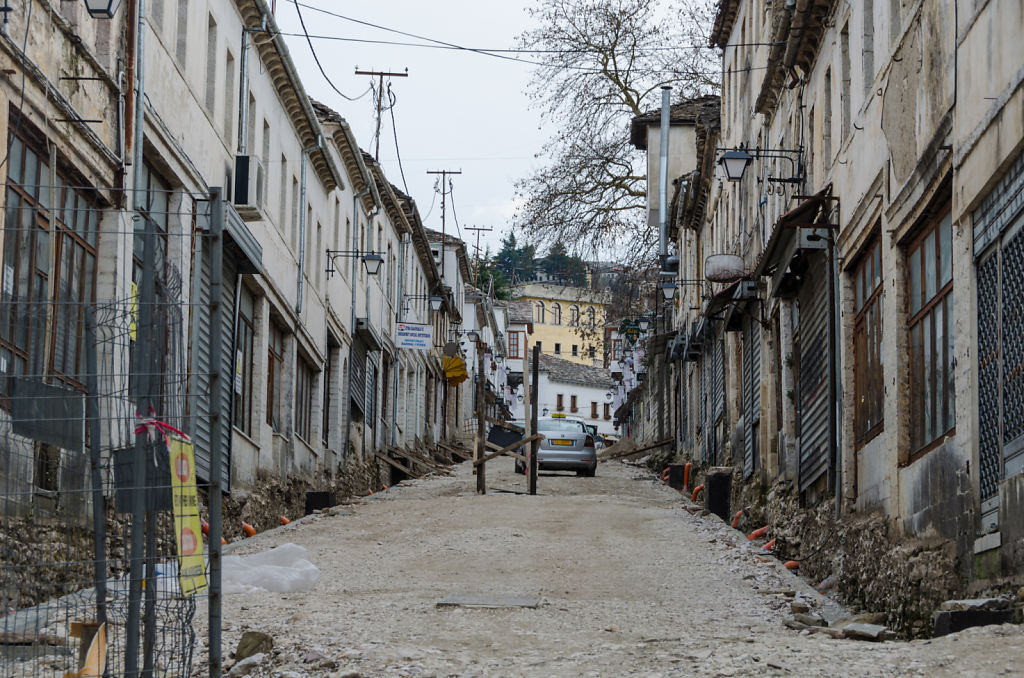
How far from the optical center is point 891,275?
13.4m

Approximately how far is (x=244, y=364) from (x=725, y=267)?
7.83 meters

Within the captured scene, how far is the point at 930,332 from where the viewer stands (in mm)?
12141

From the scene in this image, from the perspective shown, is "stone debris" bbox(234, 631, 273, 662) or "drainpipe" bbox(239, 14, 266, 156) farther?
"drainpipe" bbox(239, 14, 266, 156)

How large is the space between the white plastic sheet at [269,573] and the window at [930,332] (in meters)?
5.42

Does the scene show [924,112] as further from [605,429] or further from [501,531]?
[605,429]

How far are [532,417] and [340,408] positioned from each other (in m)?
4.95

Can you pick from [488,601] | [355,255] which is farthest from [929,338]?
[355,255]

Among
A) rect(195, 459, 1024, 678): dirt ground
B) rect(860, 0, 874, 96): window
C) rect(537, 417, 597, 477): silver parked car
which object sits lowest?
rect(195, 459, 1024, 678): dirt ground

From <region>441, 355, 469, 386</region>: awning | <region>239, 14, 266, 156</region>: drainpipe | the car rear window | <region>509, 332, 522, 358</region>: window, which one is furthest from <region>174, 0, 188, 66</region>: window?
<region>509, 332, 522, 358</region>: window

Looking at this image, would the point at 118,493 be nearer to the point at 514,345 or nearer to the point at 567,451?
the point at 567,451

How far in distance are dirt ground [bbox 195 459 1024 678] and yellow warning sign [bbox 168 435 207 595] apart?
2029mm

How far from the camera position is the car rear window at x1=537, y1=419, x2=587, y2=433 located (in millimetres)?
35000

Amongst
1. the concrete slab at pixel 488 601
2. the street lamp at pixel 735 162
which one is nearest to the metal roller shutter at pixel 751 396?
the street lamp at pixel 735 162

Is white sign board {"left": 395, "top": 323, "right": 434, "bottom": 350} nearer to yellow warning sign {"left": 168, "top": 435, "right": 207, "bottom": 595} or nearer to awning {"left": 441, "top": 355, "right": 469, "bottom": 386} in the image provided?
awning {"left": 441, "top": 355, "right": 469, "bottom": 386}
